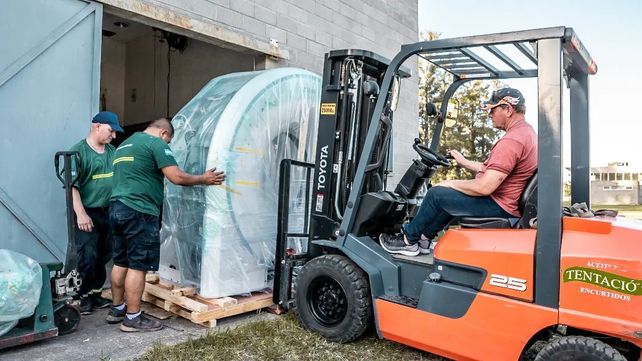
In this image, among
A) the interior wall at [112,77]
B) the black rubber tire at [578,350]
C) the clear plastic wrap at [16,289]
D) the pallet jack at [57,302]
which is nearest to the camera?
the black rubber tire at [578,350]

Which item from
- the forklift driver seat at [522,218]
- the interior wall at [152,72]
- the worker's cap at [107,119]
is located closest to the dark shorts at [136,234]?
the worker's cap at [107,119]

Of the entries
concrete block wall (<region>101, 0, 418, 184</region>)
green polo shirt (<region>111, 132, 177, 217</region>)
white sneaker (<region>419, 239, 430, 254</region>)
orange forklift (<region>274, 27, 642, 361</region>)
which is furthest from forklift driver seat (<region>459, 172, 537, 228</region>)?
concrete block wall (<region>101, 0, 418, 184</region>)

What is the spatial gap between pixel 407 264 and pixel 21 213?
3.67m

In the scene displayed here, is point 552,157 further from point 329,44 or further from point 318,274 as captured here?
point 329,44

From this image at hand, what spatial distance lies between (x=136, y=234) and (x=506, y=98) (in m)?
3.12

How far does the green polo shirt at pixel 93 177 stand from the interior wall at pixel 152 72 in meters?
4.70

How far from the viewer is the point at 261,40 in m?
7.07

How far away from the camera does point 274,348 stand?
3.82 meters

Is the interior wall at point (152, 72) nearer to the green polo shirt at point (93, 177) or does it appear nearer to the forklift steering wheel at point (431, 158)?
the green polo shirt at point (93, 177)

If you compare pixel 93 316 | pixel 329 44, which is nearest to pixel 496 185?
pixel 93 316

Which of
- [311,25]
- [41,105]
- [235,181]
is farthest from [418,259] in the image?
[311,25]

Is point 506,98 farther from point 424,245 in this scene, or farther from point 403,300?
point 403,300

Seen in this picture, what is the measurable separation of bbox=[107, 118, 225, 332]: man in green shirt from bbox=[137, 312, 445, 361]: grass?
0.60m

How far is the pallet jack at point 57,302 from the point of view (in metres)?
3.61
